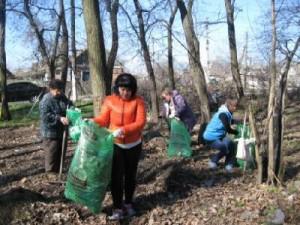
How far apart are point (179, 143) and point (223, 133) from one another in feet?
5.45

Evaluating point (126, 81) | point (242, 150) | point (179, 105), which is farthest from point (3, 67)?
point (126, 81)

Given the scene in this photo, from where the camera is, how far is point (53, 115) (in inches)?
296

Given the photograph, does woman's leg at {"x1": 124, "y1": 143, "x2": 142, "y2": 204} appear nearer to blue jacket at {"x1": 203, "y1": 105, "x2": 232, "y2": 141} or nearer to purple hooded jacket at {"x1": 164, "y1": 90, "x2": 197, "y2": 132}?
blue jacket at {"x1": 203, "y1": 105, "x2": 232, "y2": 141}

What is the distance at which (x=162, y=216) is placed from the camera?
587cm

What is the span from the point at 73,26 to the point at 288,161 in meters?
18.7

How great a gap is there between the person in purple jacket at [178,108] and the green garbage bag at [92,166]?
506cm

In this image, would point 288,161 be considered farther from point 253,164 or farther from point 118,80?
point 118,80

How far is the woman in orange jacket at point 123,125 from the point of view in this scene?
5.48 m

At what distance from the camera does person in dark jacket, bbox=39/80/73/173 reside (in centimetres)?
750

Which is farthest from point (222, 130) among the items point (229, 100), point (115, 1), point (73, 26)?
point (73, 26)

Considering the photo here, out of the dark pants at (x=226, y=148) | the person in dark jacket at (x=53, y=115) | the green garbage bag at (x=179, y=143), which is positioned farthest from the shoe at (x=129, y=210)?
the green garbage bag at (x=179, y=143)

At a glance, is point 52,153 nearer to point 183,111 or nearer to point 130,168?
point 130,168

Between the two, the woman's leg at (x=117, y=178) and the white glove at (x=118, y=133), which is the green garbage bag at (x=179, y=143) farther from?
the white glove at (x=118, y=133)

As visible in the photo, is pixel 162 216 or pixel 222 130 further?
pixel 222 130
